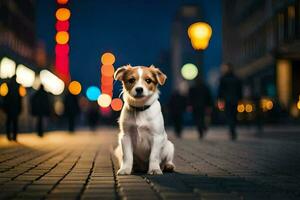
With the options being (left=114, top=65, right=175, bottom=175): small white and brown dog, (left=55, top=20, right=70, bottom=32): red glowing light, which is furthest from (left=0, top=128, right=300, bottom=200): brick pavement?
(left=55, top=20, right=70, bottom=32): red glowing light

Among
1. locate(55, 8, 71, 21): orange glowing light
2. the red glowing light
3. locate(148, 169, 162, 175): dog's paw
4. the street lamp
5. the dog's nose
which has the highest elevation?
locate(55, 8, 71, 21): orange glowing light

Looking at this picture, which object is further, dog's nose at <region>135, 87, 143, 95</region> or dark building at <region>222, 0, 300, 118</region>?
dark building at <region>222, 0, 300, 118</region>

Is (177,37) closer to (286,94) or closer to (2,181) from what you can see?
(286,94)

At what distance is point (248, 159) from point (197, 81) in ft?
37.2

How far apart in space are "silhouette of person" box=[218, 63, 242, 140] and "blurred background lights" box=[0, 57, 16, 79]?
2213 cm

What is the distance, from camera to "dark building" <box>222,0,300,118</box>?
4931 centimetres

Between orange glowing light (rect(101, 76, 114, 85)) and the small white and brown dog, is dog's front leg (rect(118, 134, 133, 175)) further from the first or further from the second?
orange glowing light (rect(101, 76, 114, 85))

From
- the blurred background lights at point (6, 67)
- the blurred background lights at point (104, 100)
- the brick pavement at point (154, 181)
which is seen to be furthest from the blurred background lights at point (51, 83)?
the brick pavement at point (154, 181)

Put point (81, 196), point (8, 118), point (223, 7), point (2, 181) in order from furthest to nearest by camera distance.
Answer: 1. point (223, 7)
2. point (8, 118)
3. point (2, 181)
4. point (81, 196)

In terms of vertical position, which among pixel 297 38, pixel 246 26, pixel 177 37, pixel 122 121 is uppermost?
pixel 177 37

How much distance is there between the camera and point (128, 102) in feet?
28.0

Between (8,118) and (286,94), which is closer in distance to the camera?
(8,118)

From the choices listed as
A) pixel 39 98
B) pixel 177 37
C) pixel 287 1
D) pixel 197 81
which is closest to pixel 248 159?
pixel 197 81

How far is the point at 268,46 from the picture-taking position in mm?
58031
